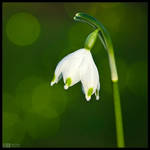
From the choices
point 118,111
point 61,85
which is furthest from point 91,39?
point 61,85

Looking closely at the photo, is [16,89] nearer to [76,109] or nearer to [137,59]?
[76,109]

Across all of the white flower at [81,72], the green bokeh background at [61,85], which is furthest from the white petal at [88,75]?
the green bokeh background at [61,85]

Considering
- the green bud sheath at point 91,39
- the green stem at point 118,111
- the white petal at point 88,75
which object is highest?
the green bud sheath at point 91,39

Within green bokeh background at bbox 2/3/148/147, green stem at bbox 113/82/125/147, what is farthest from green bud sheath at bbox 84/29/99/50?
green bokeh background at bbox 2/3/148/147

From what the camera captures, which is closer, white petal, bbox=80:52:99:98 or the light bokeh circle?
white petal, bbox=80:52:99:98

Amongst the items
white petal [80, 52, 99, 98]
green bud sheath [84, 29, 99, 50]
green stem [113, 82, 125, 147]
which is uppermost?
green bud sheath [84, 29, 99, 50]

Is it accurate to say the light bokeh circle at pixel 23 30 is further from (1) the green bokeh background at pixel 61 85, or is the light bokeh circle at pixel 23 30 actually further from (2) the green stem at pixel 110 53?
(2) the green stem at pixel 110 53

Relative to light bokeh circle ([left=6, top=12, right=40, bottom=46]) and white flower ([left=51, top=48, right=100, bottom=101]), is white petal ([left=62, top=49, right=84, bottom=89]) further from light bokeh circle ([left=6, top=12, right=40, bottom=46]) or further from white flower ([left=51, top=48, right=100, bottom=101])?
light bokeh circle ([left=6, top=12, right=40, bottom=46])

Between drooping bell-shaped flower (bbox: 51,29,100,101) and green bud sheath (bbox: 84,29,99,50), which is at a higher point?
green bud sheath (bbox: 84,29,99,50)

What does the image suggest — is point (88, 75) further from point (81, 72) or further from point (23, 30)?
point (23, 30)
